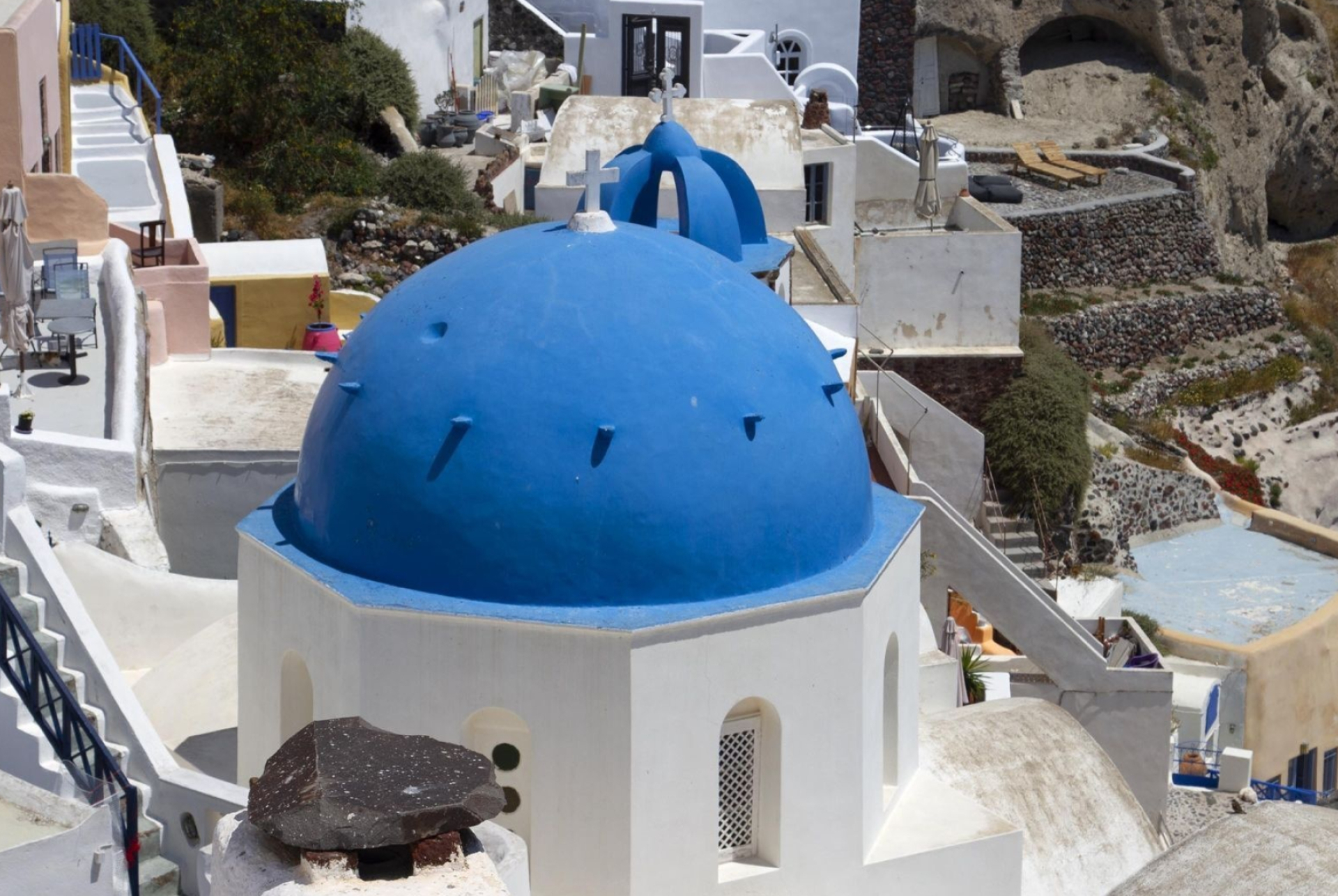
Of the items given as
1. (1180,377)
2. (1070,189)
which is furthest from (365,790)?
(1070,189)

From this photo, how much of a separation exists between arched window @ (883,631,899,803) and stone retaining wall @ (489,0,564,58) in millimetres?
31253

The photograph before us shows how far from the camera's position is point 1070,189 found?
46.2 metres

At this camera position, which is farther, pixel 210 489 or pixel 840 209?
pixel 840 209

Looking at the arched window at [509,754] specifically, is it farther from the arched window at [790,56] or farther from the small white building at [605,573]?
the arched window at [790,56]

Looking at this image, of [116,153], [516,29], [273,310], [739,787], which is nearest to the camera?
[739,787]

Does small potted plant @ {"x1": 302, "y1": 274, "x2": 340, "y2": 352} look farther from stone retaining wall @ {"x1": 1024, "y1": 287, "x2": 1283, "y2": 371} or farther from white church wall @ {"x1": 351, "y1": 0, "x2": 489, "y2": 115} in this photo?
stone retaining wall @ {"x1": 1024, "y1": 287, "x2": 1283, "y2": 371}

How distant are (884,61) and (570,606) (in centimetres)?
3504

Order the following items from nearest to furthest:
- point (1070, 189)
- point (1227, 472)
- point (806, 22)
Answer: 1. point (1227, 472)
2. point (806, 22)
3. point (1070, 189)

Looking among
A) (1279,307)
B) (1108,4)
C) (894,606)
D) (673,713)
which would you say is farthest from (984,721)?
(1108,4)

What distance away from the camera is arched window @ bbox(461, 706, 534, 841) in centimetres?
1076

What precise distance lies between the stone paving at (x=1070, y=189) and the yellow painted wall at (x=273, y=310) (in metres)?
23.1

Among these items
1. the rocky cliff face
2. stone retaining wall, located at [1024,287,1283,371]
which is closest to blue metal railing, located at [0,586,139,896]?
stone retaining wall, located at [1024,287,1283,371]

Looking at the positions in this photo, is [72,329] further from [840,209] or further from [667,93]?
[840,209]

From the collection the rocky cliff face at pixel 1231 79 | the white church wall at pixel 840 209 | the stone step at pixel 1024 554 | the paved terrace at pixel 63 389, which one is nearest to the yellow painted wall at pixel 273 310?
the paved terrace at pixel 63 389
